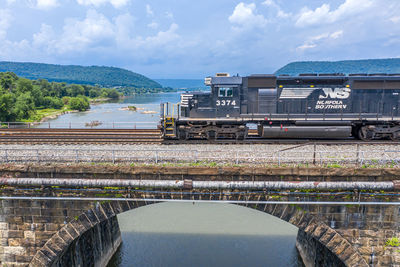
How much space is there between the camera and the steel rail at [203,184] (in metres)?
8.38

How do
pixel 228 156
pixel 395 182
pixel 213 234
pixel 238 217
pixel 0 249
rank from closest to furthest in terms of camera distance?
pixel 395 182, pixel 0 249, pixel 228 156, pixel 213 234, pixel 238 217

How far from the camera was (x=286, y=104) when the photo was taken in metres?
15.6

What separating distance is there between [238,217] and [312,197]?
11.2m

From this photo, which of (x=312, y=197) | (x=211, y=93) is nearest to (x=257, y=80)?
(x=211, y=93)

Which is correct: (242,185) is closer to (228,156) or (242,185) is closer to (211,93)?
(228,156)

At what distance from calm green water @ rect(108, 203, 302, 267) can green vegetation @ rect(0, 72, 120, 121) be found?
49.7m

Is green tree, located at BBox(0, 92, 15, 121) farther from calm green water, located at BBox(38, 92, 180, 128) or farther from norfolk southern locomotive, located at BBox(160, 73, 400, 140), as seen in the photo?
norfolk southern locomotive, located at BBox(160, 73, 400, 140)

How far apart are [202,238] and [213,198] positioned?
9.11 metres

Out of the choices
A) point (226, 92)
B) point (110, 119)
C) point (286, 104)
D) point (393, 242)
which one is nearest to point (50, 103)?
point (110, 119)

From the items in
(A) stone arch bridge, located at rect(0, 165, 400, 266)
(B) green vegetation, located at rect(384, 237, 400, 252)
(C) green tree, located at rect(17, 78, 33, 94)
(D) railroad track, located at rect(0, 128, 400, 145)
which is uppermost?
(C) green tree, located at rect(17, 78, 33, 94)

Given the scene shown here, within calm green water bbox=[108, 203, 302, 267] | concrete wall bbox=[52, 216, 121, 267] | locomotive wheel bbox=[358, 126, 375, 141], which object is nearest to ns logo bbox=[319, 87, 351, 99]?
locomotive wheel bbox=[358, 126, 375, 141]

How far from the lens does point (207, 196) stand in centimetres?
880

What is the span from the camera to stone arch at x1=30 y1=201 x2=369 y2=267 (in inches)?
346

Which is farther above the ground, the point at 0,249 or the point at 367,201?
the point at 367,201
